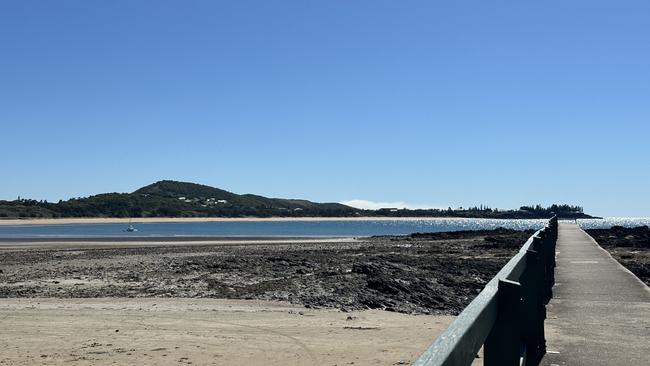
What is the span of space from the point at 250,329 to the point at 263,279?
304 inches

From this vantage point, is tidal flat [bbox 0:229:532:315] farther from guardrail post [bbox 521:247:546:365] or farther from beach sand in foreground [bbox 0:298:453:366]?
guardrail post [bbox 521:247:546:365]

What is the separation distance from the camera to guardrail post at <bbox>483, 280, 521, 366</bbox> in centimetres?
266

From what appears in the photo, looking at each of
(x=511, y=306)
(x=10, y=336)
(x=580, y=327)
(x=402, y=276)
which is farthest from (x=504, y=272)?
(x=402, y=276)

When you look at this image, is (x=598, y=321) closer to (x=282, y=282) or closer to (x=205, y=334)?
(x=205, y=334)

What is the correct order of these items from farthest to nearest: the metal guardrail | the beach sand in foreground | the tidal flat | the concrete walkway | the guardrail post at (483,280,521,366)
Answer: the tidal flat
the beach sand in foreground
the concrete walkway
the guardrail post at (483,280,521,366)
the metal guardrail

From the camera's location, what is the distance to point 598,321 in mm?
7254

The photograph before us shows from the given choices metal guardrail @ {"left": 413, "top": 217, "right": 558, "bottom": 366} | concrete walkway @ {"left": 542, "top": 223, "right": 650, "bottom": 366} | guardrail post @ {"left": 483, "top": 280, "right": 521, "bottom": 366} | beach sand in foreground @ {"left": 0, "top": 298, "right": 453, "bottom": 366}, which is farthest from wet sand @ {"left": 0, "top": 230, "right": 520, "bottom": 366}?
guardrail post @ {"left": 483, "top": 280, "right": 521, "bottom": 366}

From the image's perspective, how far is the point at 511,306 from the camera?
275 centimetres

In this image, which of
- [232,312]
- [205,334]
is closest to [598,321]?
[205,334]

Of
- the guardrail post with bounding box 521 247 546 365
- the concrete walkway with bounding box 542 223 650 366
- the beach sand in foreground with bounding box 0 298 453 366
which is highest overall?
the guardrail post with bounding box 521 247 546 365

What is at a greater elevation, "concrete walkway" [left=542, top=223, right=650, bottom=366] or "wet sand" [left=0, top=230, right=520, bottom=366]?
"concrete walkway" [left=542, top=223, right=650, bottom=366]

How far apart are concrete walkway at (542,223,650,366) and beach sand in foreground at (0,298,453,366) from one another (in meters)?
2.15

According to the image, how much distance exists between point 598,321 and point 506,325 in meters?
5.12

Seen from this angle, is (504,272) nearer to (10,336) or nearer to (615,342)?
(615,342)
